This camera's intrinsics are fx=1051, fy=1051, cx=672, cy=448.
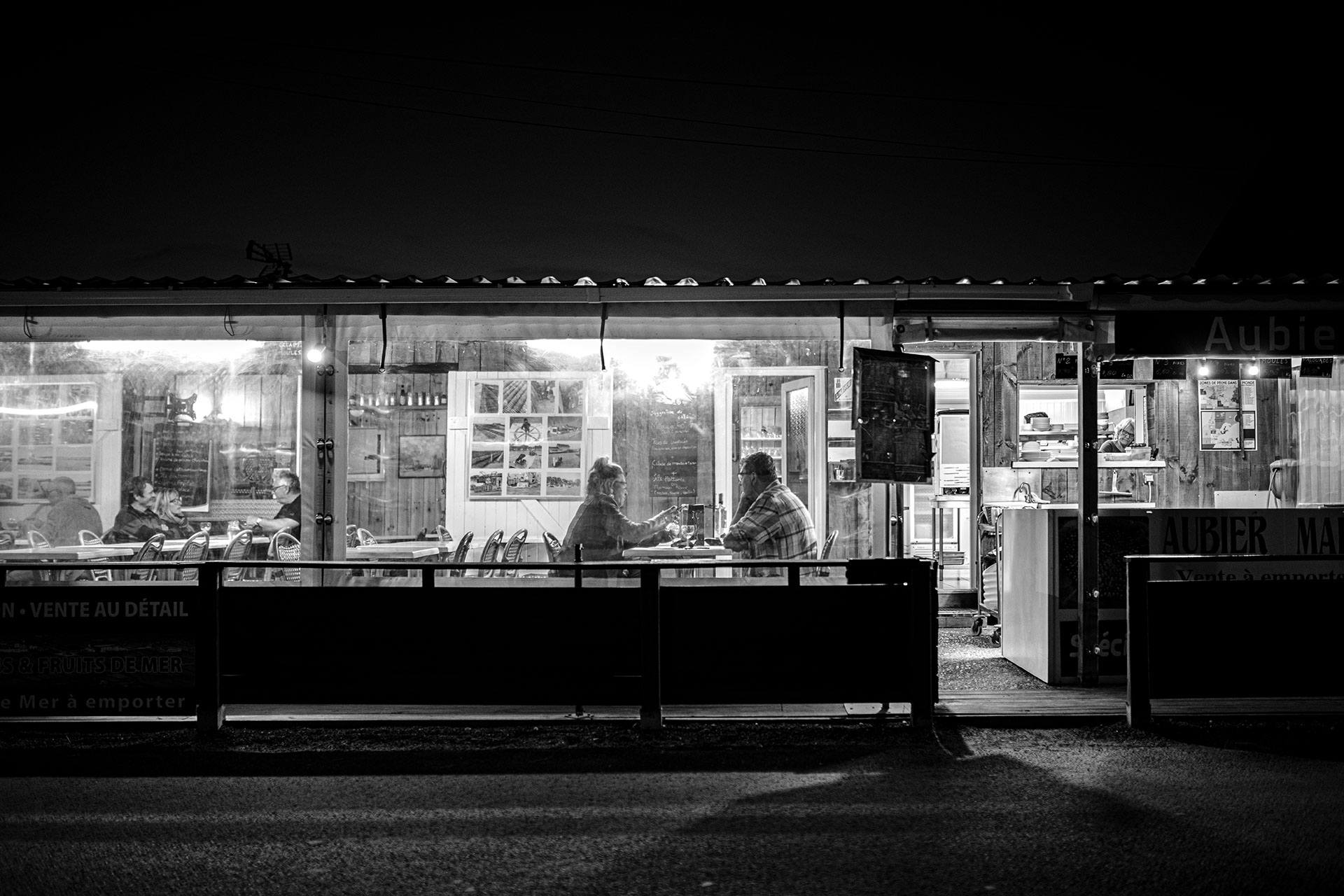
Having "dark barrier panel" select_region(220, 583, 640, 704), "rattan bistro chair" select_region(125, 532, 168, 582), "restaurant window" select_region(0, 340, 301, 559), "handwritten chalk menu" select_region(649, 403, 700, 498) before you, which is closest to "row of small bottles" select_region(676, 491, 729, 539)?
"handwritten chalk menu" select_region(649, 403, 700, 498)

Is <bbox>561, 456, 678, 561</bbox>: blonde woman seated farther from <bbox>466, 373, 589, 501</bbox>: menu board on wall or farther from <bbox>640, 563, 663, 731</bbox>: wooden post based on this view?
<bbox>640, 563, 663, 731</bbox>: wooden post

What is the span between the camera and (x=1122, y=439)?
39.8 feet

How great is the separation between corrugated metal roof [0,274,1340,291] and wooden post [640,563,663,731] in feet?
8.56

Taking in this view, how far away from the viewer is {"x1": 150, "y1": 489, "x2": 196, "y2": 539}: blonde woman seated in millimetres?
9266

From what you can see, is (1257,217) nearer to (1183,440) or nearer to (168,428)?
(1183,440)

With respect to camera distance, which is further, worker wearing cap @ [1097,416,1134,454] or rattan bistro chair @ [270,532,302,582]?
worker wearing cap @ [1097,416,1134,454]

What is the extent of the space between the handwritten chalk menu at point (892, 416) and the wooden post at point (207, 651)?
15.1ft

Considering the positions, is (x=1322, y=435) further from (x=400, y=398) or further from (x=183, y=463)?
(x=183, y=463)

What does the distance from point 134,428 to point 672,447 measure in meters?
4.81

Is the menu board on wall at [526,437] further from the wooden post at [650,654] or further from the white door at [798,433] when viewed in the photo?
the wooden post at [650,654]

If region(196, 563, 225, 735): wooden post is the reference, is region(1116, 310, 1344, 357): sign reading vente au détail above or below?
above

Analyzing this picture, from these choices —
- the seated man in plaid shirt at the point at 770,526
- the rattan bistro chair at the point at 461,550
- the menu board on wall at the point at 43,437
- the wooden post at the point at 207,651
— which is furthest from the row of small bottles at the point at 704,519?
the menu board on wall at the point at 43,437

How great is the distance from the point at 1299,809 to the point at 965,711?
243 centimetres

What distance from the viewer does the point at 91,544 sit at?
9.25 meters
